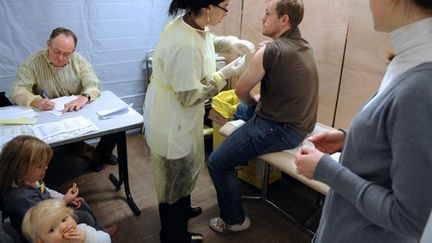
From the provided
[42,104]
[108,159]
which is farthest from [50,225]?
[108,159]

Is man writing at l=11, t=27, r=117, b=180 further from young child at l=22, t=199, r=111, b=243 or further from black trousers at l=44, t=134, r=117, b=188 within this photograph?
young child at l=22, t=199, r=111, b=243

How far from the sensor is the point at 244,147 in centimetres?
189

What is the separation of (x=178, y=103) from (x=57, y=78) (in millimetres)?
1246

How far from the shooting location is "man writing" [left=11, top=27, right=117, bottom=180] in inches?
85.4

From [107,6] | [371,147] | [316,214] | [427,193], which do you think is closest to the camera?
[427,193]

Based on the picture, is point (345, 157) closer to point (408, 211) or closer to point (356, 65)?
point (408, 211)

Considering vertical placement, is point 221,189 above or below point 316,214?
above

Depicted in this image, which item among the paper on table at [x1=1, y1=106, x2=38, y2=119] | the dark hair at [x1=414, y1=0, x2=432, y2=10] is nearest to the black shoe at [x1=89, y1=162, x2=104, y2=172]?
the paper on table at [x1=1, y1=106, x2=38, y2=119]

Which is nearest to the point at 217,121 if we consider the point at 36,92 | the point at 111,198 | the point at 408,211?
the point at 111,198

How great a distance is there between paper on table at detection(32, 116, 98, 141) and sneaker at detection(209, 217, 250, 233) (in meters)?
0.97

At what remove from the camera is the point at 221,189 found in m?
2.01

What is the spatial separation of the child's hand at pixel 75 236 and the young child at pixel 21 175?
0.81 ft

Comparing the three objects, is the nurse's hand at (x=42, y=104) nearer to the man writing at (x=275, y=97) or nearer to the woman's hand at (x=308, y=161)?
the man writing at (x=275, y=97)

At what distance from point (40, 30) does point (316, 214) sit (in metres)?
2.58
